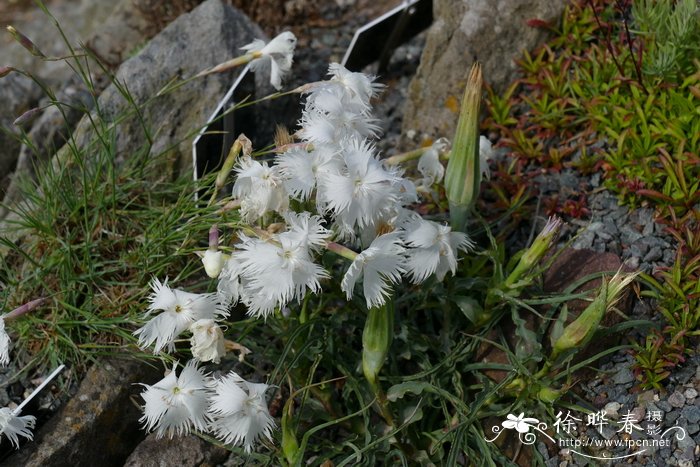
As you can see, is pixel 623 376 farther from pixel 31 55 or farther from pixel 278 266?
pixel 31 55

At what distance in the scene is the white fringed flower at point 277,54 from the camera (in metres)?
2.09

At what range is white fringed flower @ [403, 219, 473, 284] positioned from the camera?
1810 millimetres

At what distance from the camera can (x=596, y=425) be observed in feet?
6.75

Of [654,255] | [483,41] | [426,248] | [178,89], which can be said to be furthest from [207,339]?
[483,41]

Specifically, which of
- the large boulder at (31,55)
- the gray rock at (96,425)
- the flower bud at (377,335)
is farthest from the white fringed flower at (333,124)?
the large boulder at (31,55)

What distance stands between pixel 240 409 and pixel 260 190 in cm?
48

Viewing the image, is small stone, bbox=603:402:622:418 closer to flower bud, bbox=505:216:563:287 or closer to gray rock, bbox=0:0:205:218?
flower bud, bbox=505:216:563:287

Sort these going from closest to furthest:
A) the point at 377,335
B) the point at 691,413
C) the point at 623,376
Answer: the point at 377,335, the point at 691,413, the point at 623,376

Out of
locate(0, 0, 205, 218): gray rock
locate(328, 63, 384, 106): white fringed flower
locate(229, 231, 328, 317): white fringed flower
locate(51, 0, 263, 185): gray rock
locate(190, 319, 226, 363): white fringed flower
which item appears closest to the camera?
locate(229, 231, 328, 317): white fringed flower

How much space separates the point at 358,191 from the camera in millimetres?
1617

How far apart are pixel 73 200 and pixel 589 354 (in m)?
1.59

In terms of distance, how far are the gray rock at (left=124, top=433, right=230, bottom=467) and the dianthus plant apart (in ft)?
1.22

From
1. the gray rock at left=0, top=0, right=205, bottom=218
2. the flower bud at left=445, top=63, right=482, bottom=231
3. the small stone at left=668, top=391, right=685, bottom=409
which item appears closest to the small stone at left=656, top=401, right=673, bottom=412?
the small stone at left=668, top=391, right=685, bottom=409

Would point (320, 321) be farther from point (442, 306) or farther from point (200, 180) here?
point (200, 180)
